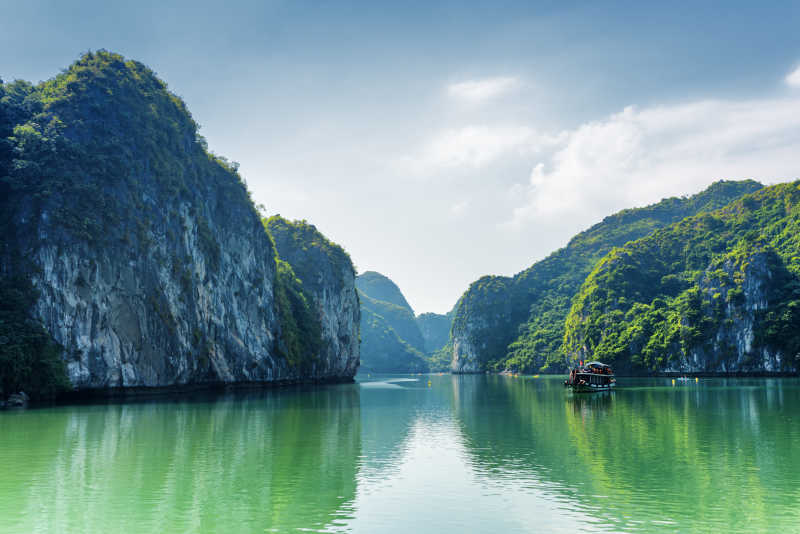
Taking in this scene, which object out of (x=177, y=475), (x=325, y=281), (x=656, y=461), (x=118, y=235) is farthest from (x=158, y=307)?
(x=325, y=281)

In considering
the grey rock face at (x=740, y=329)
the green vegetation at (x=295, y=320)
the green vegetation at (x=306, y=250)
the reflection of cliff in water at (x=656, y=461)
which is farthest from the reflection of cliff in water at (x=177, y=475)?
the grey rock face at (x=740, y=329)

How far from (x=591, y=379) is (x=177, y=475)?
60.0 m

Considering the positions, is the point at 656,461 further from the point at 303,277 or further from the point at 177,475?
the point at 303,277

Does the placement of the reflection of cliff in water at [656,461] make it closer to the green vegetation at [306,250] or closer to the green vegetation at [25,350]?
the green vegetation at [25,350]

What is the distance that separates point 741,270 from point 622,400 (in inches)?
3567

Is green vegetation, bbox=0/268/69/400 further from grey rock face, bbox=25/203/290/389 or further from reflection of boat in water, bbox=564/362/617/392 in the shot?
reflection of boat in water, bbox=564/362/617/392

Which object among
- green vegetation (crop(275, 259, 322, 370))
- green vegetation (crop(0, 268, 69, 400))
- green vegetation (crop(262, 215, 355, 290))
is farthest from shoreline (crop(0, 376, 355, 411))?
green vegetation (crop(262, 215, 355, 290))

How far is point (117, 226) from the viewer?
6431cm

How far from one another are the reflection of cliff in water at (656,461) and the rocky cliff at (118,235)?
39.3 m

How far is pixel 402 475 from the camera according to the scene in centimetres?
2194

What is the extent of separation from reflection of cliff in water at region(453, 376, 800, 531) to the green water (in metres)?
Answer: 0.08

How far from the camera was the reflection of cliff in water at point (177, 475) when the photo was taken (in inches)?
621

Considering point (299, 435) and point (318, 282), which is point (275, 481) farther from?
point (318, 282)

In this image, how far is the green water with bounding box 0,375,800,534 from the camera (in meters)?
15.6
